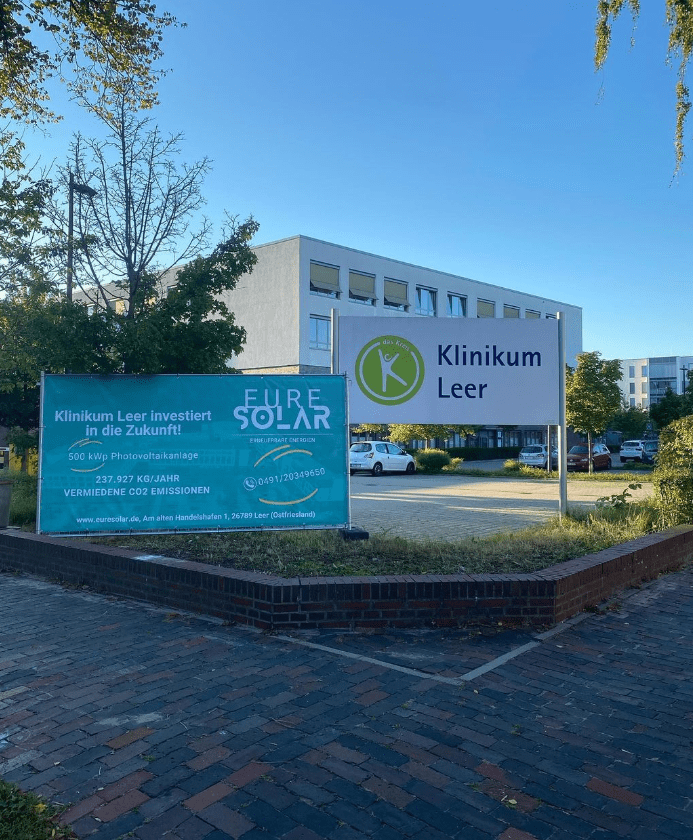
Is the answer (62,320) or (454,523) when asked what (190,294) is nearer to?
(62,320)

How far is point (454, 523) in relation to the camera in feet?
40.5

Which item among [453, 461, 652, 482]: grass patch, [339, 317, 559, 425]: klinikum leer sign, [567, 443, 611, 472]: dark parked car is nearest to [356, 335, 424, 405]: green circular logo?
[339, 317, 559, 425]: klinikum leer sign

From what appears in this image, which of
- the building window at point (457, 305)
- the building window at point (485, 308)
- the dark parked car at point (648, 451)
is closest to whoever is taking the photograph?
the dark parked car at point (648, 451)

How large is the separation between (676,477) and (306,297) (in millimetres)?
36441

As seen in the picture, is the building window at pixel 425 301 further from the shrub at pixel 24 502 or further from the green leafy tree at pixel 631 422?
the shrub at pixel 24 502

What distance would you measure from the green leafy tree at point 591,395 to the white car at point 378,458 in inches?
298

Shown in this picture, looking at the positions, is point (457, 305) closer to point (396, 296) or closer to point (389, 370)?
point (396, 296)

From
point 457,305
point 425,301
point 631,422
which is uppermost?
point 457,305

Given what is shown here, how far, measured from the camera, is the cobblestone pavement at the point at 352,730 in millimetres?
3057

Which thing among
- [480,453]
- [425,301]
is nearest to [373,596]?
[480,453]

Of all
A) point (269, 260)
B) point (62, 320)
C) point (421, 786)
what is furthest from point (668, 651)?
point (269, 260)

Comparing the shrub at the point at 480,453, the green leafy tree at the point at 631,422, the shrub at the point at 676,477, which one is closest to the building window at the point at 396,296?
the shrub at the point at 480,453

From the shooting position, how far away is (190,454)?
7.96 m

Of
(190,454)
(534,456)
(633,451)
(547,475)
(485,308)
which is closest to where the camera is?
(190,454)
